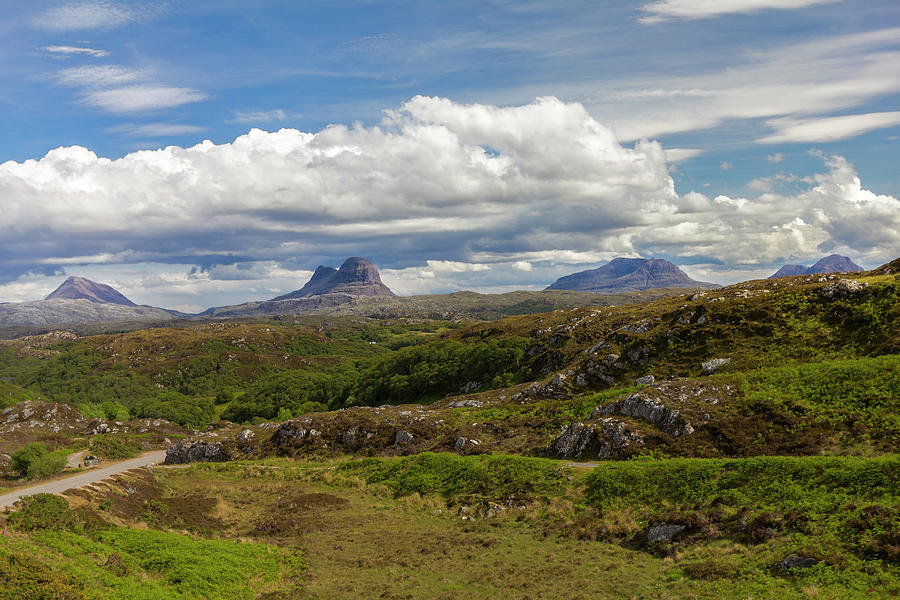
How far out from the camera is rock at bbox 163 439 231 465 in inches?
3241

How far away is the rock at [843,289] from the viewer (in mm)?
66312

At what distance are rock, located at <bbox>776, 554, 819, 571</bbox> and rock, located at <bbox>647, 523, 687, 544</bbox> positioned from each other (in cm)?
705

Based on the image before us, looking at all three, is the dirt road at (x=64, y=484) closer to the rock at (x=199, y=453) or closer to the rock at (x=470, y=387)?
the rock at (x=199, y=453)

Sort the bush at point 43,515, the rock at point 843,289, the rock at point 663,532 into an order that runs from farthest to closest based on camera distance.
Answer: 1. the rock at point 843,289
2. the rock at point 663,532
3. the bush at point 43,515

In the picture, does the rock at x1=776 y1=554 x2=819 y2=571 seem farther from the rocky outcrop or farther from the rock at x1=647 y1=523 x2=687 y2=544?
the rocky outcrop

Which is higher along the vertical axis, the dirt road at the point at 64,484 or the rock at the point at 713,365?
the rock at the point at 713,365

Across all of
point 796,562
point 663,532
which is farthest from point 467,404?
point 796,562

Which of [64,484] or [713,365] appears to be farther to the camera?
[713,365]

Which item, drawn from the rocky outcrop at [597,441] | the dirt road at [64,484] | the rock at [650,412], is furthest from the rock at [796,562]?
the dirt road at [64,484]

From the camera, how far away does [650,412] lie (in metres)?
53.0

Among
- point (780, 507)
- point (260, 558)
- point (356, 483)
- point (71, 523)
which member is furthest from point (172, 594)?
point (780, 507)

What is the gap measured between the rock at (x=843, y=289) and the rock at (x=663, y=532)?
54.9 m

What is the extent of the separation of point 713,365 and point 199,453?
84505 millimetres

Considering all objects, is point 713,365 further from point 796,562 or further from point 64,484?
point 64,484
